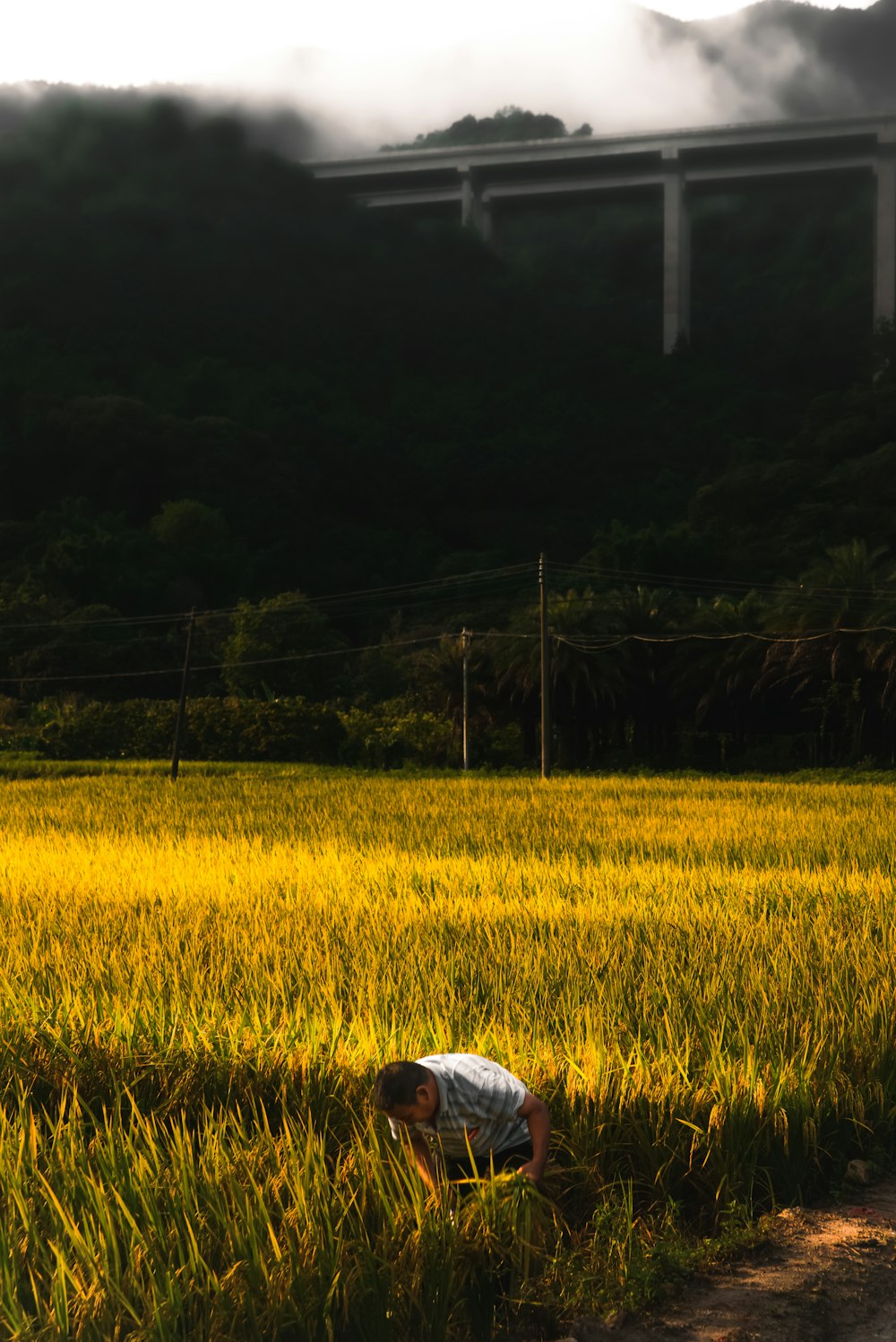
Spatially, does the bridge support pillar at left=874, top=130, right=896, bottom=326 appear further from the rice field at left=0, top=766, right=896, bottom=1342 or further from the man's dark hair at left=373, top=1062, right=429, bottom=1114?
the man's dark hair at left=373, top=1062, right=429, bottom=1114

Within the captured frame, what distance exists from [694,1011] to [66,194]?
10869 cm

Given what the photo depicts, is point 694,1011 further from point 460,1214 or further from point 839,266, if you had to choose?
point 839,266

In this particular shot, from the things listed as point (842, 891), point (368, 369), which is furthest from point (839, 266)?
point (842, 891)

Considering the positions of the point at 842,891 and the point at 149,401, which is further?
the point at 149,401

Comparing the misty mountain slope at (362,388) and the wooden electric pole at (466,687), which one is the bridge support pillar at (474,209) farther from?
the wooden electric pole at (466,687)

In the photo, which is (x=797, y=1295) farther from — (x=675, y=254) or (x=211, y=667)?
(x=675, y=254)

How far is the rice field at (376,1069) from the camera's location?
329cm

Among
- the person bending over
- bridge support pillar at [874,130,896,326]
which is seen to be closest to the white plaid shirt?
the person bending over

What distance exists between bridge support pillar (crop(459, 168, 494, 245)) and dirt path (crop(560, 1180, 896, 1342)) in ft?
295

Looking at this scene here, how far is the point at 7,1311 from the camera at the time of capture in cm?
298

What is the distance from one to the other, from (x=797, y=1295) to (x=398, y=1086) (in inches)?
Answer: 47.8

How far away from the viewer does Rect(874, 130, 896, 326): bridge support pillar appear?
76812mm

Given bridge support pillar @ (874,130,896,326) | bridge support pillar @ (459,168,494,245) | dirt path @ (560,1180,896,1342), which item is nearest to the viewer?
dirt path @ (560,1180,896,1342)

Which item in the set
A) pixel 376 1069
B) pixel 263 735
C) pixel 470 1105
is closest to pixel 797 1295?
pixel 470 1105
